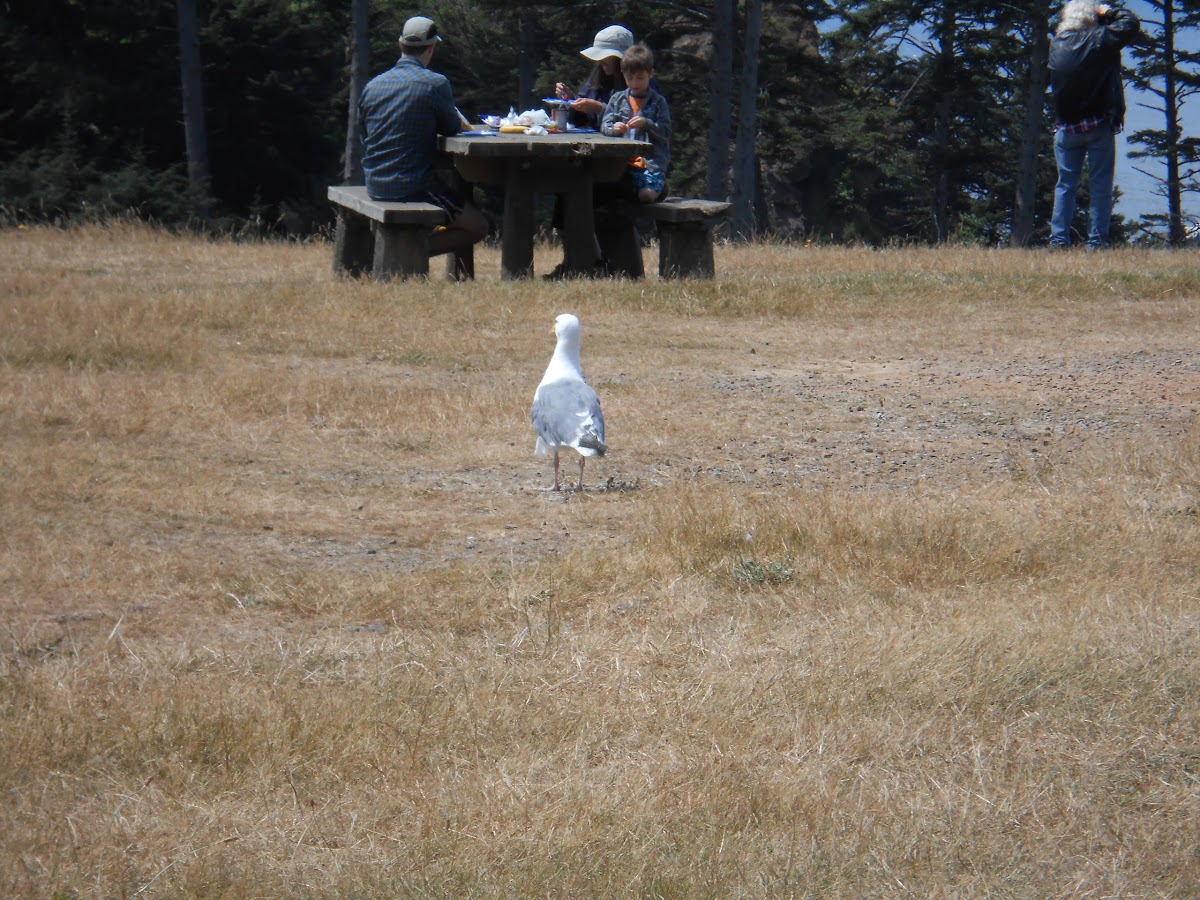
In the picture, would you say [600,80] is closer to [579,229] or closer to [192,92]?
[579,229]

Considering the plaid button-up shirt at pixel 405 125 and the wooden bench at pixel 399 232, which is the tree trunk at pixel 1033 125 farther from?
the wooden bench at pixel 399 232

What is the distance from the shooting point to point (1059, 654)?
4.05 meters

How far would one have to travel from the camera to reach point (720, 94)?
22.3 meters

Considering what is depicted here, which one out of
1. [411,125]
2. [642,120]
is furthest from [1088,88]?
[411,125]

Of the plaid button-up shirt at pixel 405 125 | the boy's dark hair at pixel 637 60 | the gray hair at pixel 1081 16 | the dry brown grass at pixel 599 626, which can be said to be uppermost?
the gray hair at pixel 1081 16

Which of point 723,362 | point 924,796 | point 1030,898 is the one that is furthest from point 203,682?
point 723,362

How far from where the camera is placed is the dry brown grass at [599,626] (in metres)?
3.12

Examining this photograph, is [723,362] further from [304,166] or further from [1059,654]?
[304,166]

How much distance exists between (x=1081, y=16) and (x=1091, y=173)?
141cm

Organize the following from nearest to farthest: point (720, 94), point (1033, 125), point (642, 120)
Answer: point (642, 120) < point (720, 94) < point (1033, 125)

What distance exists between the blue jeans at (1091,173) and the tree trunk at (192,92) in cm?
1383

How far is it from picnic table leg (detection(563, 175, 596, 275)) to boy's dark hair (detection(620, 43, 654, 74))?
0.96m

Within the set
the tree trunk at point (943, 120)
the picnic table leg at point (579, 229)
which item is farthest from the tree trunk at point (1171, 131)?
the picnic table leg at point (579, 229)

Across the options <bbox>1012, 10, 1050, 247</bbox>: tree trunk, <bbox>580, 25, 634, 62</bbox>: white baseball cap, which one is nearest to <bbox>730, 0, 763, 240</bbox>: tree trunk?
<bbox>1012, 10, 1050, 247</bbox>: tree trunk
